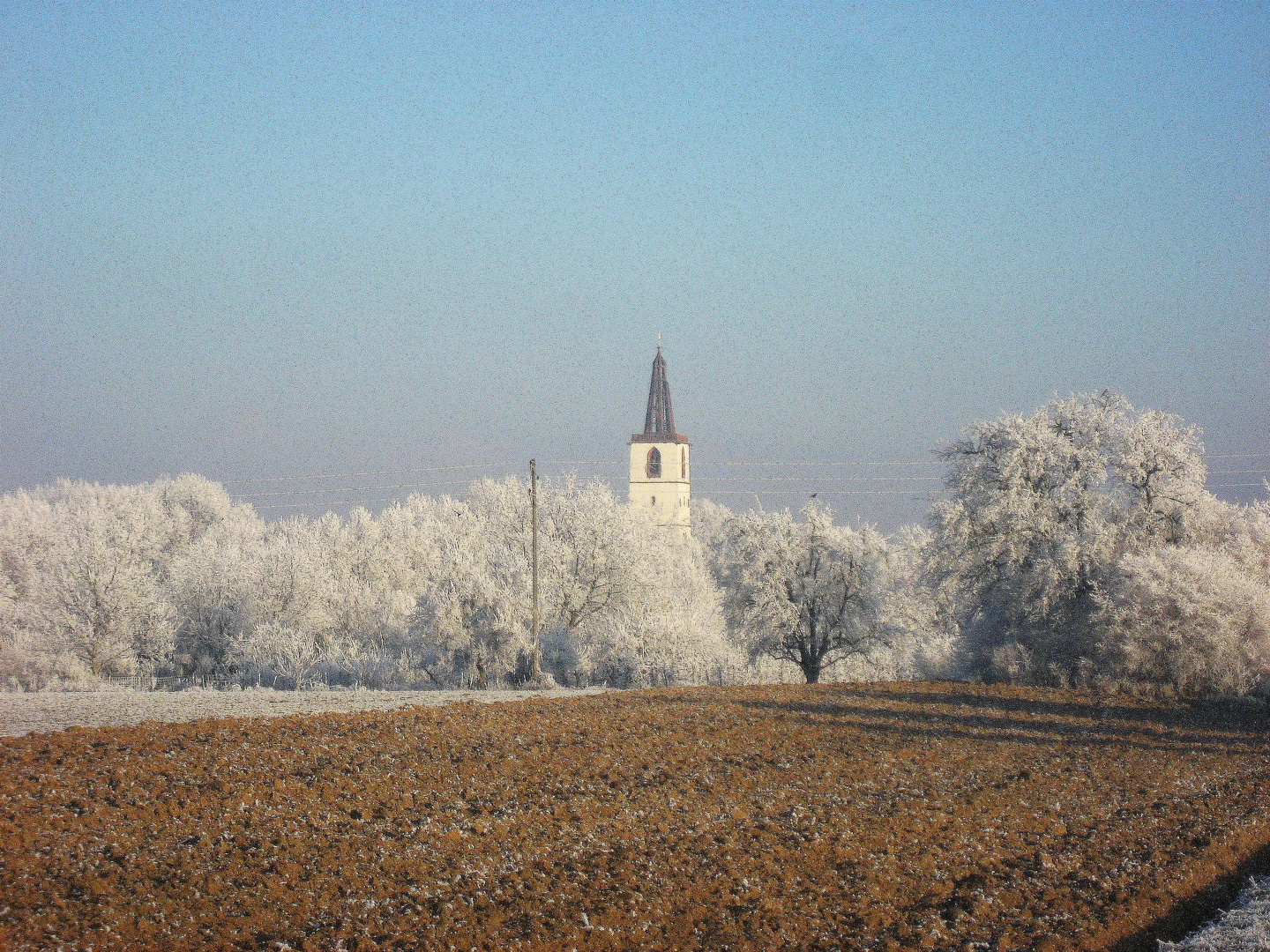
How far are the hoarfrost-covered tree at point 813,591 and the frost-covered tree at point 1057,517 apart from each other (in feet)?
18.8

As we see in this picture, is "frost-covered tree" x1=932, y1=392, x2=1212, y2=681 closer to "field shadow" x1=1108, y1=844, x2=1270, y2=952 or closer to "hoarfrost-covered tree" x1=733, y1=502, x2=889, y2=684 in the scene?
"hoarfrost-covered tree" x1=733, y1=502, x2=889, y2=684

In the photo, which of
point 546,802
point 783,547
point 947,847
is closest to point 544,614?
point 783,547

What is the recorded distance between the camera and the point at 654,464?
111312 mm

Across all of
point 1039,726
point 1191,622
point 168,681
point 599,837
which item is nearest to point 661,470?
point 168,681

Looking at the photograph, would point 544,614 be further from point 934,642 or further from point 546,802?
point 546,802

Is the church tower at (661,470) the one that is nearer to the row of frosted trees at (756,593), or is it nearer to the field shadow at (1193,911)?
the row of frosted trees at (756,593)

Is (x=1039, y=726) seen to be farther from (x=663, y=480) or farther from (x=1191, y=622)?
(x=663, y=480)

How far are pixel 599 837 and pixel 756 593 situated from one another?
28211 millimetres

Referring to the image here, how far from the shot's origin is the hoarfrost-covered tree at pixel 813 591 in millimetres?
37781

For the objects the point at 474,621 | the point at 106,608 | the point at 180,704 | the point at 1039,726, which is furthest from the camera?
the point at 106,608

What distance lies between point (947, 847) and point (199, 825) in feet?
28.2

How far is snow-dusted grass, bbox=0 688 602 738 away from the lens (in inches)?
705

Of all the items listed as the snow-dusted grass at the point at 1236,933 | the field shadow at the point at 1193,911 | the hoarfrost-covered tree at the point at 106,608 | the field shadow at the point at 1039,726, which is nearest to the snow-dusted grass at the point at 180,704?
the field shadow at the point at 1039,726

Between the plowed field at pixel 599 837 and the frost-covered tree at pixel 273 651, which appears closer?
the plowed field at pixel 599 837
